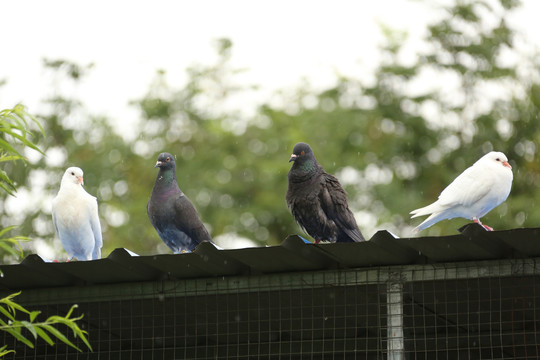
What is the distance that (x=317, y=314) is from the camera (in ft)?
18.6

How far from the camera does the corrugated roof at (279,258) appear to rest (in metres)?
4.70

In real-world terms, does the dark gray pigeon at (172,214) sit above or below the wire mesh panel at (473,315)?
above

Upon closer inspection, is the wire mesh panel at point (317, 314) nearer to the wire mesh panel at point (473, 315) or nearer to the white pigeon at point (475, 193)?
the wire mesh panel at point (473, 315)

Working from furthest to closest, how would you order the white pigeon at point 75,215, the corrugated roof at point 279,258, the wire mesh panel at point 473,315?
the white pigeon at point 75,215
the wire mesh panel at point 473,315
the corrugated roof at point 279,258

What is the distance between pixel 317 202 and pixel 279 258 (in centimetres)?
166

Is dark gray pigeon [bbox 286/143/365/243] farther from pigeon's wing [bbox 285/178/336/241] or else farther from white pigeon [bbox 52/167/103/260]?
white pigeon [bbox 52/167/103/260]

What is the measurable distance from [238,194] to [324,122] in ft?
5.93

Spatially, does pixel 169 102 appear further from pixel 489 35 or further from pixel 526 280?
pixel 526 280

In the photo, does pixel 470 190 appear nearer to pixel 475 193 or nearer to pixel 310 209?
pixel 475 193

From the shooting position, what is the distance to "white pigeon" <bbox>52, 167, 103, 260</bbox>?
682cm

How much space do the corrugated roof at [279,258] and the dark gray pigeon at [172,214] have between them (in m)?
1.49

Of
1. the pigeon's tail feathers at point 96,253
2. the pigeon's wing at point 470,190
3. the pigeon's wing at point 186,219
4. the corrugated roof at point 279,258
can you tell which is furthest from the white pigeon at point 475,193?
the pigeon's tail feathers at point 96,253

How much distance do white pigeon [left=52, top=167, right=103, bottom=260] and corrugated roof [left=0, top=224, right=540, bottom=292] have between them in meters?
1.31

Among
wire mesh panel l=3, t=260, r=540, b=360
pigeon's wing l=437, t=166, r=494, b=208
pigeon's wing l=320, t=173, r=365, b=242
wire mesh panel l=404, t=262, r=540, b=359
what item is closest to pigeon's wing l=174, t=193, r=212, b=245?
pigeon's wing l=320, t=173, r=365, b=242
